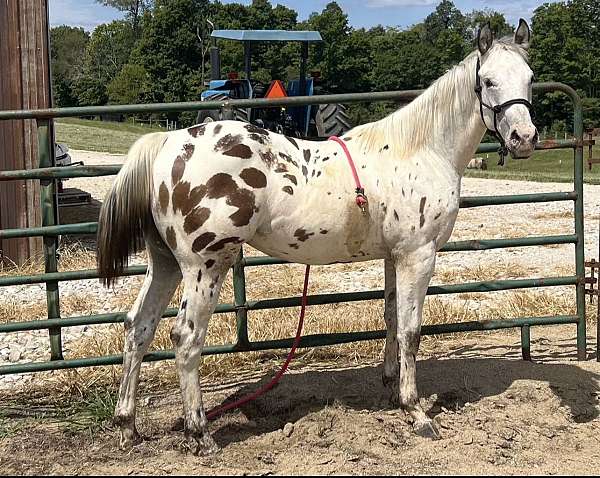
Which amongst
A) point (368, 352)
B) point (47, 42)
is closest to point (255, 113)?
point (47, 42)

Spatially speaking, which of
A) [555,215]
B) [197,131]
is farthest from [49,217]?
[555,215]

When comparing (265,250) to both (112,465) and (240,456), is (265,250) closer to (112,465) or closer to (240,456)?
(240,456)

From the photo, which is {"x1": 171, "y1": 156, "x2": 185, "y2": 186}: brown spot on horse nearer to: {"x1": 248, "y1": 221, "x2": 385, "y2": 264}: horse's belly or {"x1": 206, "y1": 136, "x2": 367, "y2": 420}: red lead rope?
{"x1": 248, "y1": 221, "x2": 385, "y2": 264}: horse's belly

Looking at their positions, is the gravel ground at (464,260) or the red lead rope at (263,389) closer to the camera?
the red lead rope at (263,389)

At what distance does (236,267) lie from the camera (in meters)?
4.39

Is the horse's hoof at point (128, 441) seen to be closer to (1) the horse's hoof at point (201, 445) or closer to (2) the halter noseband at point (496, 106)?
(1) the horse's hoof at point (201, 445)

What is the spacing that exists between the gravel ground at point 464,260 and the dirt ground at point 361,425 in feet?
3.52

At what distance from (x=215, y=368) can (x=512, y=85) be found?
2.49 meters

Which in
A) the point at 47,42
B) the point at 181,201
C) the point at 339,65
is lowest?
the point at 181,201

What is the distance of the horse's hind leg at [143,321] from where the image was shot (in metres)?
3.71

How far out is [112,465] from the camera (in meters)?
3.47

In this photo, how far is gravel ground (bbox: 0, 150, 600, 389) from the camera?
5.50 m

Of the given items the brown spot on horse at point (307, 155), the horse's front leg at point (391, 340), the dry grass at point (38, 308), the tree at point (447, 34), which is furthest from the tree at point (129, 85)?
the brown spot on horse at point (307, 155)

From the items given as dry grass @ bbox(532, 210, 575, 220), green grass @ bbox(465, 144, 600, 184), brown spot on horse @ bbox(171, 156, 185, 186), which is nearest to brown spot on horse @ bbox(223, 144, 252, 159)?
brown spot on horse @ bbox(171, 156, 185, 186)
